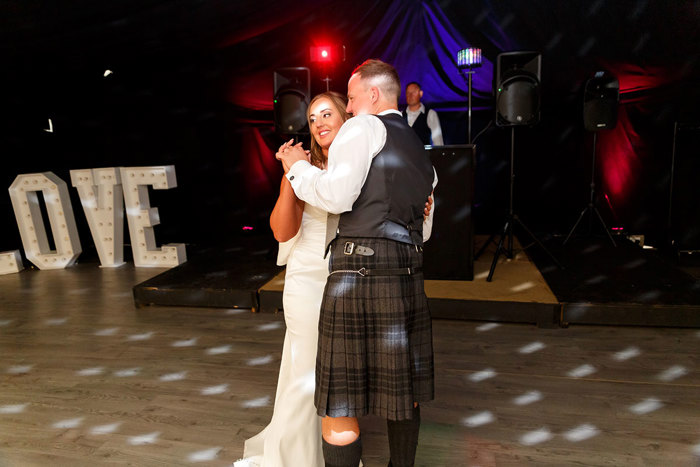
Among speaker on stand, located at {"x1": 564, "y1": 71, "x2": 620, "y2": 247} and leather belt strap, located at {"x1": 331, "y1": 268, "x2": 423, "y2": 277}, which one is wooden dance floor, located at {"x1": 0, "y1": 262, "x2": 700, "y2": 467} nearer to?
leather belt strap, located at {"x1": 331, "y1": 268, "x2": 423, "y2": 277}

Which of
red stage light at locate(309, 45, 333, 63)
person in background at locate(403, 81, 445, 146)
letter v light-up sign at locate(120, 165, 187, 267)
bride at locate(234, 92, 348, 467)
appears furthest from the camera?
person in background at locate(403, 81, 445, 146)

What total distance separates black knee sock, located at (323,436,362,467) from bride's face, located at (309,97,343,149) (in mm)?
855

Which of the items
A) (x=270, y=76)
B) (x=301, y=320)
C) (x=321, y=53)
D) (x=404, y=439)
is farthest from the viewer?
(x=270, y=76)

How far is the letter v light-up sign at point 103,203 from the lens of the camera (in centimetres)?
436

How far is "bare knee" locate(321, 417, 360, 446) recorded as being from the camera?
131 centimetres

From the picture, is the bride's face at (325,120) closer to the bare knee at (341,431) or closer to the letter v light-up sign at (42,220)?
the bare knee at (341,431)

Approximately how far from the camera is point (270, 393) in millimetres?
2158

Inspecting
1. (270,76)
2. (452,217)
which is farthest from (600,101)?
(270,76)

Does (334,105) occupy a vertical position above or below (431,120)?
below

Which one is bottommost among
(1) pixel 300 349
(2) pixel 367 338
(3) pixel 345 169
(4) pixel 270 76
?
(1) pixel 300 349

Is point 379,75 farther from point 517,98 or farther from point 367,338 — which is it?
point 517,98

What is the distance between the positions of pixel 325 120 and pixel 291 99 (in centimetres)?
261

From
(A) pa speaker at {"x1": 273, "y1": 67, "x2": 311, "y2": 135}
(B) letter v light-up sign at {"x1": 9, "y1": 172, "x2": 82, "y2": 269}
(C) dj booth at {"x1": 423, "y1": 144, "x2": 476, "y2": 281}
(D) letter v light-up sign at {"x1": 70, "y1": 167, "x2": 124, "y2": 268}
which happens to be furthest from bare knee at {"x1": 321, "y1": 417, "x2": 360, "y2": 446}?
(B) letter v light-up sign at {"x1": 9, "y1": 172, "x2": 82, "y2": 269}

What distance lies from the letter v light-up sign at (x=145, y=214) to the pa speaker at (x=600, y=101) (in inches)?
141
